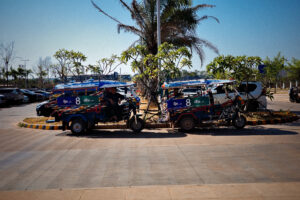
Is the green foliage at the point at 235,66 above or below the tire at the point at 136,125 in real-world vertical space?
above

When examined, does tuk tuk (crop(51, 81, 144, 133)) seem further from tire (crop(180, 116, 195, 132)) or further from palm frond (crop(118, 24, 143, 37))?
palm frond (crop(118, 24, 143, 37))

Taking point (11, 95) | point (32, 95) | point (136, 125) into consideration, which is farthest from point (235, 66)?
point (32, 95)

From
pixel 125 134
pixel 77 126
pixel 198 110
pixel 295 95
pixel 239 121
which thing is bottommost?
pixel 125 134

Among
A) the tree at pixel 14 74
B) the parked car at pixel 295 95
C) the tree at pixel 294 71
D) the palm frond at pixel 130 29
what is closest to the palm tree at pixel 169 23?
the palm frond at pixel 130 29

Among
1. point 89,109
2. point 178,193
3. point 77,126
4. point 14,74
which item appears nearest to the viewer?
point 178,193

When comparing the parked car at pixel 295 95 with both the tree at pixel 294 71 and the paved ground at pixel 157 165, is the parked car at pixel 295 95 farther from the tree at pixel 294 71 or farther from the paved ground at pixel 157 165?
the tree at pixel 294 71

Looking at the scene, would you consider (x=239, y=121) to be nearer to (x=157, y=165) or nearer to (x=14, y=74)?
(x=157, y=165)

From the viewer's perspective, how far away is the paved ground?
430 centimetres

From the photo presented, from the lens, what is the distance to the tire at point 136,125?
9750 millimetres

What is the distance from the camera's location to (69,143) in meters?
8.17

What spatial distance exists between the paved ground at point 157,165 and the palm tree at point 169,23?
9051 millimetres

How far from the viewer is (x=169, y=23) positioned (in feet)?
52.7

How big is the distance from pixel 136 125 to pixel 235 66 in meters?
5.68

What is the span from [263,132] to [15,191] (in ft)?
26.9
